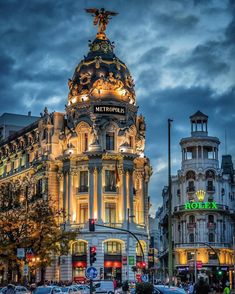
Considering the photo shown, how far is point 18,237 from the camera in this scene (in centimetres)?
7162

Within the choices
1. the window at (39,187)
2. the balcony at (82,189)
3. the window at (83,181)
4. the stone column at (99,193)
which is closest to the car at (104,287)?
the stone column at (99,193)

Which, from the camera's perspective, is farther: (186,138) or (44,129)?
(186,138)

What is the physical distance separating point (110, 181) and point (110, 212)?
14.2ft

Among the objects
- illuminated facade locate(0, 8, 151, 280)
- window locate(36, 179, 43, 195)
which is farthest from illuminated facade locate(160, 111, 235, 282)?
window locate(36, 179, 43, 195)

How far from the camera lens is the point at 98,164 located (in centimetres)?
9600

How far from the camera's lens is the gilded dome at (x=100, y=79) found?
3888 inches

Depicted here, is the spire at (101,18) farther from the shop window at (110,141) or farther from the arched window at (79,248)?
the arched window at (79,248)

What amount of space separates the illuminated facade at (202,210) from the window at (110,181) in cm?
2319

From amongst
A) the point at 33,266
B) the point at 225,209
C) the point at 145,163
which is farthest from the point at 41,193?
the point at 225,209

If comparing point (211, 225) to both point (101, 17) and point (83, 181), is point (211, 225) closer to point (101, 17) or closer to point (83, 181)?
point (83, 181)

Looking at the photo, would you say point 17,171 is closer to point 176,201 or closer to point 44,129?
point 44,129

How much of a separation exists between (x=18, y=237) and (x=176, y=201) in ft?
186

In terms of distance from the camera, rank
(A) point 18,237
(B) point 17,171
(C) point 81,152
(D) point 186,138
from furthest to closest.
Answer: (D) point 186,138, (B) point 17,171, (C) point 81,152, (A) point 18,237

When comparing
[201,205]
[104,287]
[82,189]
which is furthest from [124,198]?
[104,287]
